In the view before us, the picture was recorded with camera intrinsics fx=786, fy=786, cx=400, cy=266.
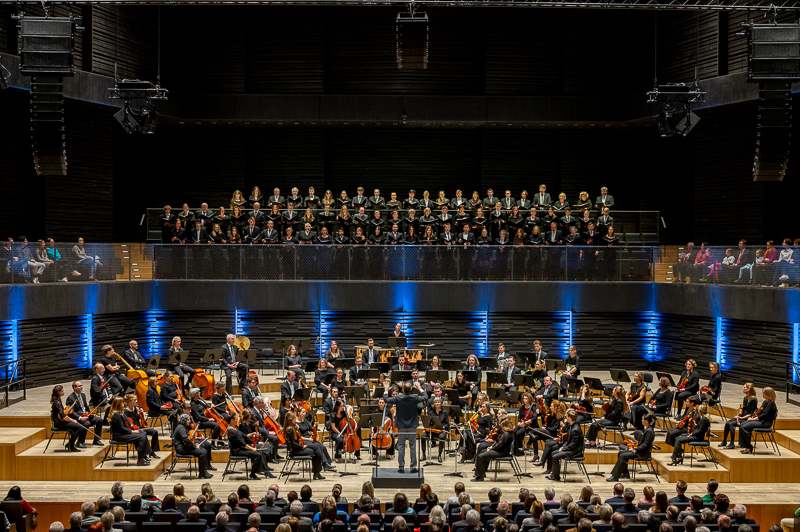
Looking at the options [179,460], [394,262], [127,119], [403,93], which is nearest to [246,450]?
[179,460]

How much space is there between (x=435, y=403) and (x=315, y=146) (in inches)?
562

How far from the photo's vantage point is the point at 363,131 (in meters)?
27.6

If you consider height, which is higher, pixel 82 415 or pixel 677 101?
pixel 677 101

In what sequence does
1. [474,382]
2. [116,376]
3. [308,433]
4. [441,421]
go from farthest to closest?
[474,382], [116,376], [441,421], [308,433]

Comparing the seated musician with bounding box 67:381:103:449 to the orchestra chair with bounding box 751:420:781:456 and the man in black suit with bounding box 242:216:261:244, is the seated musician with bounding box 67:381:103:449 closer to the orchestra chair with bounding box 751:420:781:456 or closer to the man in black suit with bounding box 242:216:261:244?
the man in black suit with bounding box 242:216:261:244

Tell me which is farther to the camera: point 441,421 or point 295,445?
point 441,421

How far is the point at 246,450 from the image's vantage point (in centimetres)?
1438

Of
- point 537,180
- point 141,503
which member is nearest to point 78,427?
point 141,503

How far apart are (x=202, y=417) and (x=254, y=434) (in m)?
1.39

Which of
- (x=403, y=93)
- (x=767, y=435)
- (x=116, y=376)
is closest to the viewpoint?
(x=767, y=435)

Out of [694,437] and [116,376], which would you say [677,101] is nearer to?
[694,437]

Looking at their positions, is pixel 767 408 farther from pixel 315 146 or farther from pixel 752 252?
pixel 315 146

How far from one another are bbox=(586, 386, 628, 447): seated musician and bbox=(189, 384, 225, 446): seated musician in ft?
23.7

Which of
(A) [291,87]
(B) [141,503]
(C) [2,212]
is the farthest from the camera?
(A) [291,87]
